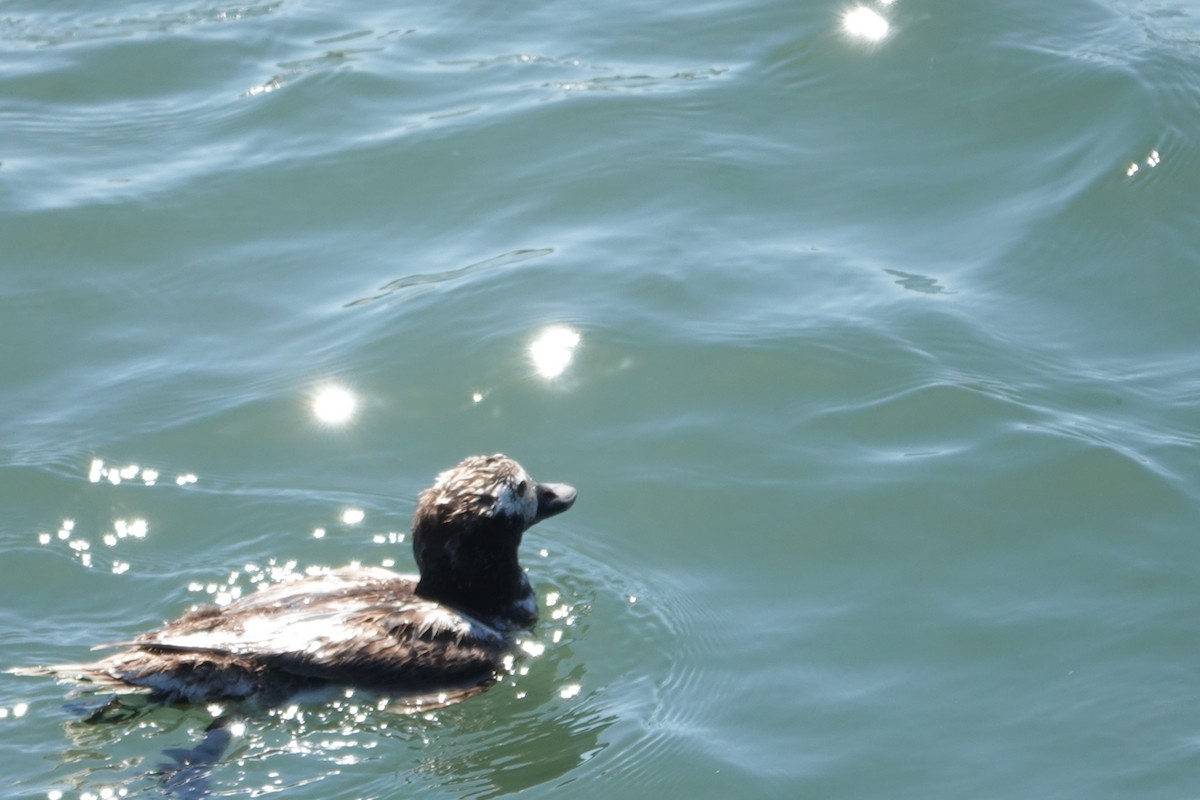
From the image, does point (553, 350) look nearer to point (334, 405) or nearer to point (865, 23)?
point (334, 405)

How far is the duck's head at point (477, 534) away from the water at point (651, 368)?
0.41 m

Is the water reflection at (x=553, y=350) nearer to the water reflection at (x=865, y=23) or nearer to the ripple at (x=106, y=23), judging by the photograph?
the water reflection at (x=865, y=23)

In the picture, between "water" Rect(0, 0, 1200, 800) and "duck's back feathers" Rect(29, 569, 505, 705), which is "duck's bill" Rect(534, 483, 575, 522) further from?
"duck's back feathers" Rect(29, 569, 505, 705)

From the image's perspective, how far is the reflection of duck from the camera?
25.9 feet

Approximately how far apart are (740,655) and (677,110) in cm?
658

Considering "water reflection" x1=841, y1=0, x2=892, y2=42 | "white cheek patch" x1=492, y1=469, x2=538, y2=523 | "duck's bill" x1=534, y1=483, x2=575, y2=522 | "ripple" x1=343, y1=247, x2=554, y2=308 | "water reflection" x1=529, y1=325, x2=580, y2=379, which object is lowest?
"duck's bill" x1=534, y1=483, x2=575, y2=522

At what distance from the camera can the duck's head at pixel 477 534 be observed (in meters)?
8.72

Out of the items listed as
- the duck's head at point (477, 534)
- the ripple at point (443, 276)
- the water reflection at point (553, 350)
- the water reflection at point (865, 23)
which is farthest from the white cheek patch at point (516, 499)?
the water reflection at point (865, 23)

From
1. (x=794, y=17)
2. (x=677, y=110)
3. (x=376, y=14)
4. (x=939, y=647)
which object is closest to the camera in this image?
(x=939, y=647)

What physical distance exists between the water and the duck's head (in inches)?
16.3

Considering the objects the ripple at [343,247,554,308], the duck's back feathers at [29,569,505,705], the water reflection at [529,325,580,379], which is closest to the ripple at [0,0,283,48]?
the ripple at [343,247,554,308]

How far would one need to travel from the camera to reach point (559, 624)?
9.14 meters

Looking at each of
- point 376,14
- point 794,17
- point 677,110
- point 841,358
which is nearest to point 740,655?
point 841,358

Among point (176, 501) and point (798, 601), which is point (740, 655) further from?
point (176, 501)
